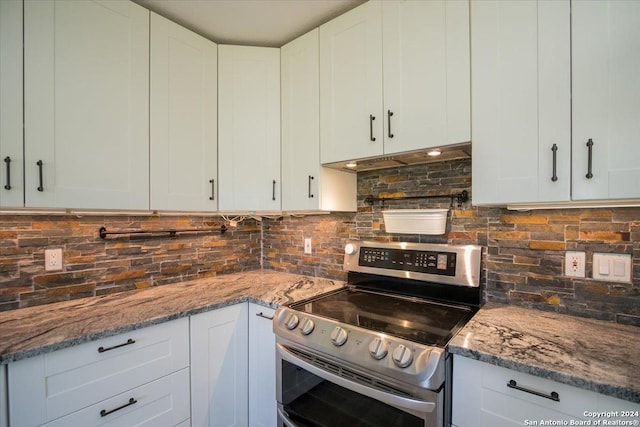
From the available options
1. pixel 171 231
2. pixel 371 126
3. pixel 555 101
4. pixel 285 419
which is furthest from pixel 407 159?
pixel 171 231

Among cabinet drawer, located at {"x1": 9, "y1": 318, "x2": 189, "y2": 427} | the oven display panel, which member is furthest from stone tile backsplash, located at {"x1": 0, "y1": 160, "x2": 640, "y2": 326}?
cabinet drawer, located at {"x1": 9, "y1": 318, "x2": 189, "y2": 427}

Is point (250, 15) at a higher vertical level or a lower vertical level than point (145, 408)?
higher

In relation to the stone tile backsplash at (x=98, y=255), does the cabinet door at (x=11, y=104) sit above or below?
above

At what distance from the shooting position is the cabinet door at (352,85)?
1.51 meters

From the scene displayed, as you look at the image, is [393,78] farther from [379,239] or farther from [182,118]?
[182,118]

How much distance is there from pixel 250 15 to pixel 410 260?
5.38 ft

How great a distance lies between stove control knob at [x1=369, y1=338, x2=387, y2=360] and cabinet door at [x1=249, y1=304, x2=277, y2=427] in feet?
2.10

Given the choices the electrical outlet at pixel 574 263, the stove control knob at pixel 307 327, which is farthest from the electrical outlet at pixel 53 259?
the electrical outlet at pixel 574 263

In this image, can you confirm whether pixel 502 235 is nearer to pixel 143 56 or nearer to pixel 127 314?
pixel 127 314

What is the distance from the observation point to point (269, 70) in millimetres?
1939

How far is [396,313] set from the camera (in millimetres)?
1385

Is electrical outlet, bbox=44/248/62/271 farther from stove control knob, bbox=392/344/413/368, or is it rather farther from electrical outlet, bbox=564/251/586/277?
electrical outlet, bbox=564/251/586/277

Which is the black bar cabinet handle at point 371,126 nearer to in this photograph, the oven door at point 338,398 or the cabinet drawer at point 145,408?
the oven door at point 338,398

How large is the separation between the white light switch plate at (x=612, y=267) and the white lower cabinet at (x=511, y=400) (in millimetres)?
617
